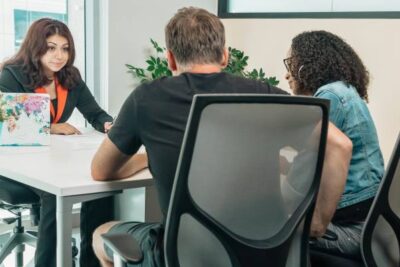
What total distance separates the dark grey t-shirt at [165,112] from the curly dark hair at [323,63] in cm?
47

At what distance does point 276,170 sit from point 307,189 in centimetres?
13

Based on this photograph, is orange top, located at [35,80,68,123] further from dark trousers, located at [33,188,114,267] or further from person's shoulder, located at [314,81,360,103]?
person's shoulder, located at [314,81,360,103]

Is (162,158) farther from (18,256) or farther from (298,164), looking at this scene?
(18,256)

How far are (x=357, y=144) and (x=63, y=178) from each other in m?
0.97

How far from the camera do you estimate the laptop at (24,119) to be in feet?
7.30

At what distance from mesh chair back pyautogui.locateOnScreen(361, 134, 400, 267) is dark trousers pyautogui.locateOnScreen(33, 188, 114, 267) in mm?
1083

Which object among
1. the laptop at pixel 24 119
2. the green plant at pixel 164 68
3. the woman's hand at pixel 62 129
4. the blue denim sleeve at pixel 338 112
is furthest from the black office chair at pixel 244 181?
the green plant at pixel 164 68

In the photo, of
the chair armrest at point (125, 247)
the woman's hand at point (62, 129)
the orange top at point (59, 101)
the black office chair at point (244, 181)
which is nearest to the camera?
the black office chair at point (244, 181)

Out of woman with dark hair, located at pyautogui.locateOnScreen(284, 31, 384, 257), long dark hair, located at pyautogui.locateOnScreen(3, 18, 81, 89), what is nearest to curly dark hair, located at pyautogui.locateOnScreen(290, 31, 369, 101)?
woman with dark hair, located at pyautogui.locateOnScreen(284, 31, 384, 257)

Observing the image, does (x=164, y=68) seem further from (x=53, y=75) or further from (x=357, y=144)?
(x=357, y=144)

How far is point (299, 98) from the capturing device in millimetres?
1258

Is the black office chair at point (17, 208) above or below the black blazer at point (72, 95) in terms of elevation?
below

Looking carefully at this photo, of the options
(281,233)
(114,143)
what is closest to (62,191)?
(114,143)

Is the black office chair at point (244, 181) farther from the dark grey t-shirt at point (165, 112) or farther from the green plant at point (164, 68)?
the green plant at point (164, 68)
